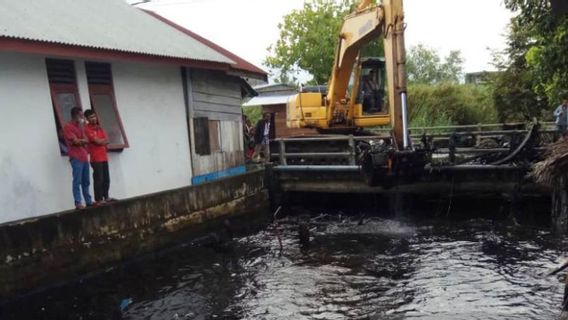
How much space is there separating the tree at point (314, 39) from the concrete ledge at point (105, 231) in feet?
61.4

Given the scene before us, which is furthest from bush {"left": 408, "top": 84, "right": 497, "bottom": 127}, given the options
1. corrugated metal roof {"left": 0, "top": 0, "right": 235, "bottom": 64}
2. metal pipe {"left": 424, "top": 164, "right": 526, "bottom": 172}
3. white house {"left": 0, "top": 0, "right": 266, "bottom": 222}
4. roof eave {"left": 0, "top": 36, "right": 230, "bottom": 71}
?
roof eave {"left": 0, "top": 36, "right": 230, "bottom": 71}

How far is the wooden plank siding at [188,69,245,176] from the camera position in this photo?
38.9ft

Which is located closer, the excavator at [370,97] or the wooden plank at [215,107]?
the excavator at [370,97]

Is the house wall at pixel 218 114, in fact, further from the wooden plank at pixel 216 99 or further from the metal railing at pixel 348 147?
the metal railing at pixel 348 147

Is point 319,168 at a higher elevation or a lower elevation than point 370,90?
lower

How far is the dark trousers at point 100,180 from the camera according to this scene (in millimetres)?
8516

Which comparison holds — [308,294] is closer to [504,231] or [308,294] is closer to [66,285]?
[66,285]

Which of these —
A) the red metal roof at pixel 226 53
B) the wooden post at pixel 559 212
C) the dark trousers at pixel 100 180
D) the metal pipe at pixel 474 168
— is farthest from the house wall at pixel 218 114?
the wooden post at pixel 559 212

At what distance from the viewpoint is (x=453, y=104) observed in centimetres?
2630

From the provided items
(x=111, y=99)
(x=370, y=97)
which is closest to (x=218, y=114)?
(x=111, y=99)

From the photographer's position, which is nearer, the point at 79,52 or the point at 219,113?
the point at 79,52

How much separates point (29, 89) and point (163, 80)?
3.31 metres

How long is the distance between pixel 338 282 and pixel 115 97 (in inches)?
212

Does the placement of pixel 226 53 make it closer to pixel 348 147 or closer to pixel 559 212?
Answer: pixel 348 147
